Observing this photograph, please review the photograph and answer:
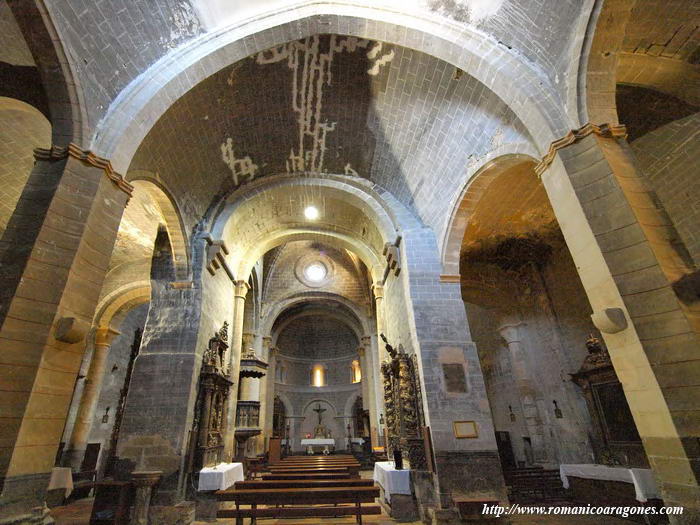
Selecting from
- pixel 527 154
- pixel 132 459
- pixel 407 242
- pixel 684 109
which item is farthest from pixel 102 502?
pixel 684 109

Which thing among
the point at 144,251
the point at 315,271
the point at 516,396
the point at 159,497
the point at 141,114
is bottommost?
the point at 159,497

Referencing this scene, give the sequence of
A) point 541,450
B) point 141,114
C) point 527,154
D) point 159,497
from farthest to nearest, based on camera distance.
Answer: point 541,450 → point 159,497 → point 527,154 → point 141,114

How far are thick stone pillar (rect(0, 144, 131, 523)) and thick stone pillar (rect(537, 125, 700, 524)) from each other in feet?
18.3

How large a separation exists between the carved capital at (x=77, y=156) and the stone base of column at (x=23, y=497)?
134 inches

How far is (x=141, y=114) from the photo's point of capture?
5.37m

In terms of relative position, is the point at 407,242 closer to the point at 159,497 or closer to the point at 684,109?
the point at 684,109

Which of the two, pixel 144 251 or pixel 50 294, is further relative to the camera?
pixel 144 251

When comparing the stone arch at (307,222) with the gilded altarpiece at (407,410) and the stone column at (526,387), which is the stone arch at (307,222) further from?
the stone column at (526,387)

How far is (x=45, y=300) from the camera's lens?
12.3ft

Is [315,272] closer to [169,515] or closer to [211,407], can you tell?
[211,407]

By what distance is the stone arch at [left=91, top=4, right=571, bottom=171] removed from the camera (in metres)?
5.00

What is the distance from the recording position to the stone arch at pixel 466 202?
6.54 metres

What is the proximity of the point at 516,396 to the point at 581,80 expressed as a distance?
10.5 meters

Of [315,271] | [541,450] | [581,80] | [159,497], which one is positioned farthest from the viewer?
[315,271]
